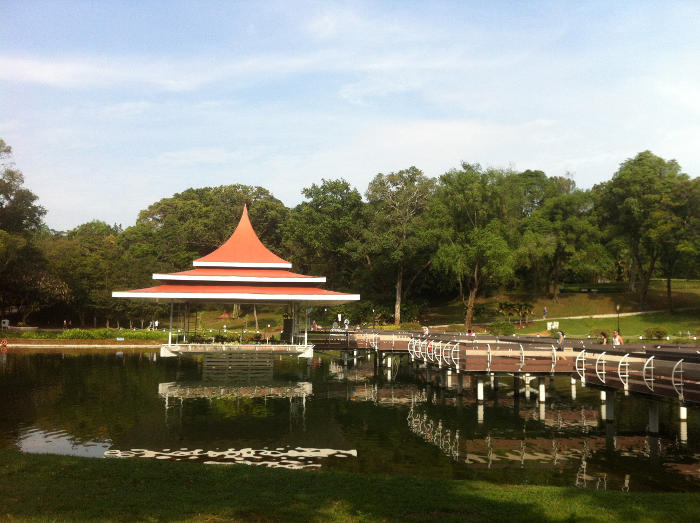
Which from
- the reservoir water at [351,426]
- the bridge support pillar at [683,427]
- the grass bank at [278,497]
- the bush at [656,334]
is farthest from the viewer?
the bush at [656,334]

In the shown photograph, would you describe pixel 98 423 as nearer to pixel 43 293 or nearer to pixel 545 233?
pixel 43 293

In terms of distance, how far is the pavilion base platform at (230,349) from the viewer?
32.7 meters

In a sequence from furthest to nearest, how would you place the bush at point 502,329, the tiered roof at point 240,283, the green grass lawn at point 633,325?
the green grass lawn at point 633,325 → the bush at point 502,329 → the tiered roof at point 240,283

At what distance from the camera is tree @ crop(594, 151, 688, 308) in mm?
61228

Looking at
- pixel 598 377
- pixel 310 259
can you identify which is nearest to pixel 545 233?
pixel 310 259

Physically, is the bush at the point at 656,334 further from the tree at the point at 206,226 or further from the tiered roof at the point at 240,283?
the tree at the point at 206,226

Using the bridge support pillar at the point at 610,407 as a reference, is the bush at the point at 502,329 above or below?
below

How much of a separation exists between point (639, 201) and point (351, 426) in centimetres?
5339

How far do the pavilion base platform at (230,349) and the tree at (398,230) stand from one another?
3044 cm

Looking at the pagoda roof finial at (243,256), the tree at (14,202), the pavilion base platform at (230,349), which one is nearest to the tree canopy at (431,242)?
the tree at (14,202)

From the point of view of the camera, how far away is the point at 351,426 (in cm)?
2102

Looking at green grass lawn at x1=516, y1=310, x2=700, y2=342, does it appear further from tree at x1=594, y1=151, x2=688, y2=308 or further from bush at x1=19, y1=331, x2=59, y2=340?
bush at x1=19, y1=331, x2=59, y2=340

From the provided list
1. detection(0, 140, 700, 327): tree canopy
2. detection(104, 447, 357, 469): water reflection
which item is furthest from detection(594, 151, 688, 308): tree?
detection(104, 447, 357, 469): water reflection

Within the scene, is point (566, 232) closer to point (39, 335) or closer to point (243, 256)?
point (243, 256)
